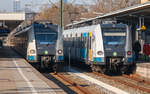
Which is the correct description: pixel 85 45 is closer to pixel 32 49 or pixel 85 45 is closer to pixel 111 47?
pixel 111 47

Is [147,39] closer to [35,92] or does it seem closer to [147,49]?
[147,49]

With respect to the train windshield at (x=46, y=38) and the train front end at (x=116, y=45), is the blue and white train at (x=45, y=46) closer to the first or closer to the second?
the train windshield at (x=46, y=38)

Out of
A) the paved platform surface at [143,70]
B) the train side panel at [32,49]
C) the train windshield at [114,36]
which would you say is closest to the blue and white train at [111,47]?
the train windshield at [114,36]

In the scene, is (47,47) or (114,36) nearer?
(114,36)

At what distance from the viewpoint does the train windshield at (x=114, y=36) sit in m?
18.6

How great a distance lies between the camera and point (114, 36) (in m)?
18.7

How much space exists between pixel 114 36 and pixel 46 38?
431 centimetres

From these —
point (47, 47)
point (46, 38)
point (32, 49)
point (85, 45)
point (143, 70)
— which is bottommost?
point (143, 70)

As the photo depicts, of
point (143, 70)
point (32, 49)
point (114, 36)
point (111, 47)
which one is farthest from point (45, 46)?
point (143, 70)

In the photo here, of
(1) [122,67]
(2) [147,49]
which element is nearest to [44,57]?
(1) [122,67]

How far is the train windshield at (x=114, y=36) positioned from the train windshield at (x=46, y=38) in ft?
10.9

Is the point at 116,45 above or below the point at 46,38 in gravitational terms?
below

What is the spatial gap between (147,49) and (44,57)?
270 inches

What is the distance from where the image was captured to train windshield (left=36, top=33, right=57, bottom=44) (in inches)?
766
